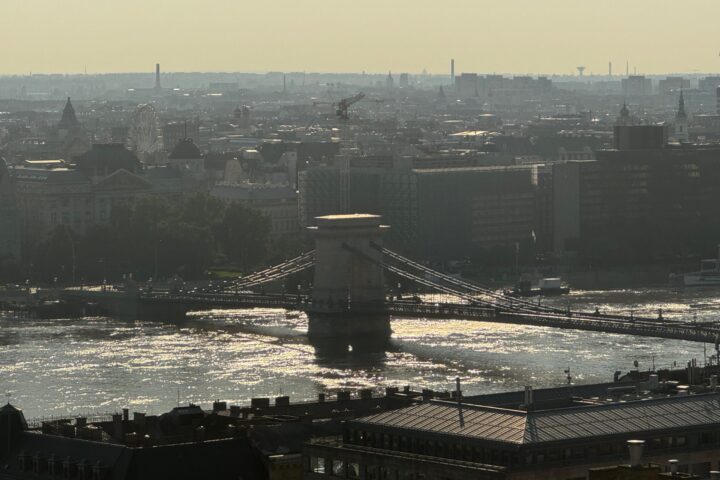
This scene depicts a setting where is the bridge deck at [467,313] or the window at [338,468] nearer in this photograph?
the window at [338,468]

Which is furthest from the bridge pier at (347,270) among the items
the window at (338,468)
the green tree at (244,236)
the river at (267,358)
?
the window at (338,468)

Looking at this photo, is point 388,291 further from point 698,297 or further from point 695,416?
point 695,416

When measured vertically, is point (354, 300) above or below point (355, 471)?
below

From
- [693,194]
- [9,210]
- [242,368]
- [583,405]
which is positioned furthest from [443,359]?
[693,194]

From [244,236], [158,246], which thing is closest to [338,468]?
[158,246]

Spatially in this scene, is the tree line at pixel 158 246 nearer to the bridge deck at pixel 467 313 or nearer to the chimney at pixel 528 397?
the bridge deck at pixel 467 313

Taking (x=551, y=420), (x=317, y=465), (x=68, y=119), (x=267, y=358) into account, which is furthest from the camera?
(x=68, y=119)

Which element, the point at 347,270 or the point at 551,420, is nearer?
the point at 551,420

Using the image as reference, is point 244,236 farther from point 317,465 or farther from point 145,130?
point 145,130
